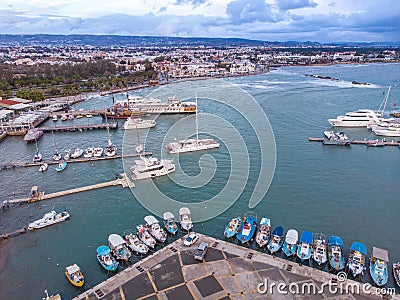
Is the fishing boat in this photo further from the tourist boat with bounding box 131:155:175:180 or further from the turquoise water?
the tourist boat with bounding box 131:155:175:180

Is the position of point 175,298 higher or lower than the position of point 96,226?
higher

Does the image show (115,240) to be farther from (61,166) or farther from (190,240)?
(61,166)

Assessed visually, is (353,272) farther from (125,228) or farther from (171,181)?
(171,181)

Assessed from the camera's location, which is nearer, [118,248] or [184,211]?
[118,248]

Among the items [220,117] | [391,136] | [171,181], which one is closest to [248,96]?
[220,117]

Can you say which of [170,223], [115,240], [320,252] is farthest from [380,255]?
[115,240]

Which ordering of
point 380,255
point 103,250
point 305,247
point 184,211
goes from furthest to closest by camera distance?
point 184,211 → point 103,250 → point 305,247 → point 380,255

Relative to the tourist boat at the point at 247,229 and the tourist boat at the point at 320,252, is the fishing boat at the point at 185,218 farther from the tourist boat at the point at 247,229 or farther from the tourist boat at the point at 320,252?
the tourist boat at the point at 320,252
